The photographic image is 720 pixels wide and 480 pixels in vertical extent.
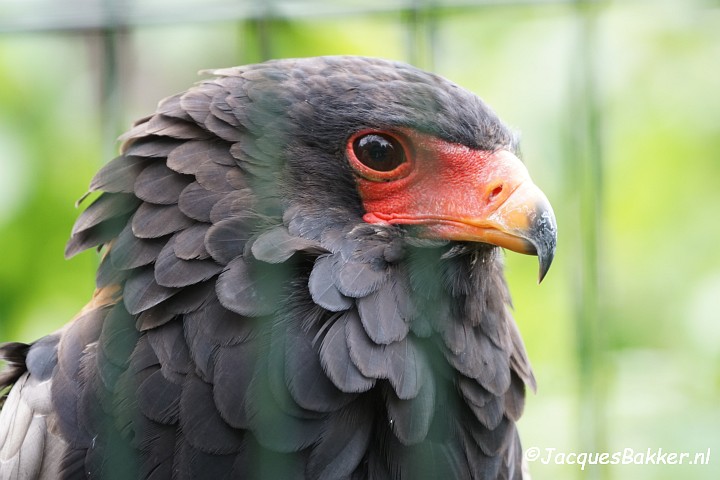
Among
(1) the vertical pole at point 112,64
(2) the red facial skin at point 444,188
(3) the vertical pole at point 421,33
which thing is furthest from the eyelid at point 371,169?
(1) the vertical pole at point 112,64

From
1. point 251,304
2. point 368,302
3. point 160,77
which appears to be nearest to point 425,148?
point 368,302

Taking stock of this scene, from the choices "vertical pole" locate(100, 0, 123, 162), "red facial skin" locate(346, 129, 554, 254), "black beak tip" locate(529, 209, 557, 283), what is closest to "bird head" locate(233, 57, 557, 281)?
"red facial skin" locate(346, 129, 554, 254)

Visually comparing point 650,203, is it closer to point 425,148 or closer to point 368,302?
point 425,148

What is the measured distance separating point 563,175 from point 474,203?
4.06 ft

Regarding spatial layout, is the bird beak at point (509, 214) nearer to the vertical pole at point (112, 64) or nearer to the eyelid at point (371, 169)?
the eyelid at point (371, 169)

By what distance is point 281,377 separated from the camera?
1.93m

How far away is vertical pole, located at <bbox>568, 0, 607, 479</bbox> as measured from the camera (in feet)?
7.07

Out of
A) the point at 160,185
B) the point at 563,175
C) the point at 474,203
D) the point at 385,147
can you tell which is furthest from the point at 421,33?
the point at 563,175

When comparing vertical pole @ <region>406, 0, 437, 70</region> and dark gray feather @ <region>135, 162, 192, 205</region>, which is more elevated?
vertical pole @ <region>406, 0, 437, 70</region>

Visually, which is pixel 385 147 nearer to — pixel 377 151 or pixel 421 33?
pixel 377 151

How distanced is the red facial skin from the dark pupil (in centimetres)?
2

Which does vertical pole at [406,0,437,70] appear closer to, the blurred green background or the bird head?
the blurred green background

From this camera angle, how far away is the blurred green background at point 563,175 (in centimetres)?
315

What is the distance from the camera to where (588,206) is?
2.38 meters
